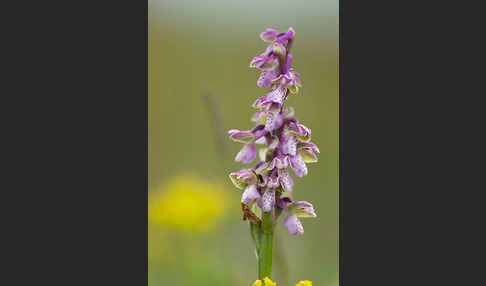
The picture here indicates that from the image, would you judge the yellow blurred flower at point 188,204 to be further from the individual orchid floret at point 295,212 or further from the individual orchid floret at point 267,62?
the individual orchid floret at point 267,62

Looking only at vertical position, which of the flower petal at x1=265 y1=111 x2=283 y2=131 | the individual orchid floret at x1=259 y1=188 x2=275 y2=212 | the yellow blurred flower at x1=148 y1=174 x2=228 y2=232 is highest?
the flower petal at x1=265 y1=111 x2=283 y2=131

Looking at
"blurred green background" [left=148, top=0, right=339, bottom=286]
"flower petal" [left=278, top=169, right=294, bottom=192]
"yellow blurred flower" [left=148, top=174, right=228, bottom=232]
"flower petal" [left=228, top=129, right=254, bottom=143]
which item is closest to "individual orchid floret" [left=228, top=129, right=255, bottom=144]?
"flower petal" [left=228, top=129, right=254, bottom=143]

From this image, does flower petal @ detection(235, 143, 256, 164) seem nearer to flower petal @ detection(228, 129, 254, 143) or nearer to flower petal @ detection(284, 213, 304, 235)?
flower petal @ detection(228, 129, 254, 143)

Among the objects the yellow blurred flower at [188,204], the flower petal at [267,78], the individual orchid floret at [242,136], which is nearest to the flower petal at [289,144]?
the individual orchid floret at [242,136]

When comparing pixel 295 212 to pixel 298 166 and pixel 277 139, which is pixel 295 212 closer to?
pixel 298 166

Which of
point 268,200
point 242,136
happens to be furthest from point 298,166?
point 242,136

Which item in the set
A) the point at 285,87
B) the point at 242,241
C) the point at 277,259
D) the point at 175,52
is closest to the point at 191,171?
the point at 242,241
